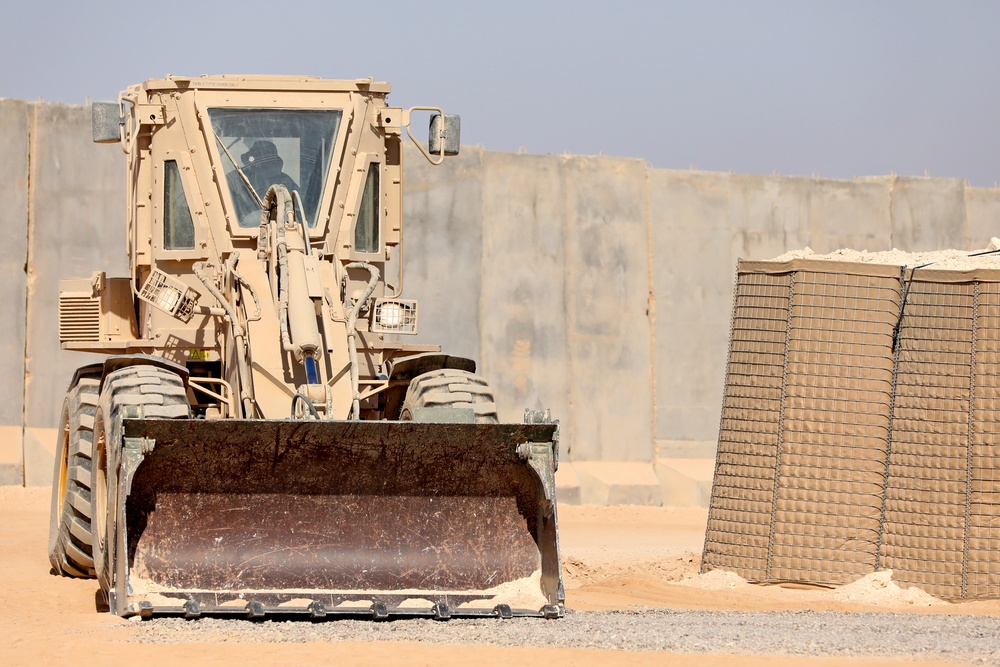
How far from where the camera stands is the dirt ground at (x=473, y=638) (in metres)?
6.97

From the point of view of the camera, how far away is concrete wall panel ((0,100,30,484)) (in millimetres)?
18141

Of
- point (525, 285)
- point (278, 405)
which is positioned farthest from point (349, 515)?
point (525, 285)

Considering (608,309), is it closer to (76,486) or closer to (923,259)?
(923,259)

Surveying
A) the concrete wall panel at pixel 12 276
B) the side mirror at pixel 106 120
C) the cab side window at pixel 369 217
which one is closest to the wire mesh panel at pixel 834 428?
the cab side window at pixel 369 217

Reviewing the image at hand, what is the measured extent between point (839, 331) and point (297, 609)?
510 cm

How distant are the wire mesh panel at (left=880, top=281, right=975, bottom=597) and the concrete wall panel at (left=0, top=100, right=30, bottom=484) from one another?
11.3 m

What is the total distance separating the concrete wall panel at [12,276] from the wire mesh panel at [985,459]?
11.8m

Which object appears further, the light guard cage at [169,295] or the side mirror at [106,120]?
the side mirror at [106,120]

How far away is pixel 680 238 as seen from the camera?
21.8m

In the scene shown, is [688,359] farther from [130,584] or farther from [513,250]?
[130,584]

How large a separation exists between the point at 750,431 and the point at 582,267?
32.6 feet

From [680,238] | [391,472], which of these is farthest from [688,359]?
[391,472]

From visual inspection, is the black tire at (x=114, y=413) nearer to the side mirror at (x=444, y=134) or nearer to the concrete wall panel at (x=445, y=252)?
the side mirror at (x=444, y=134)

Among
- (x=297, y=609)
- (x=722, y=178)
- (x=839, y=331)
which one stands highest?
(x=722, y=178)
